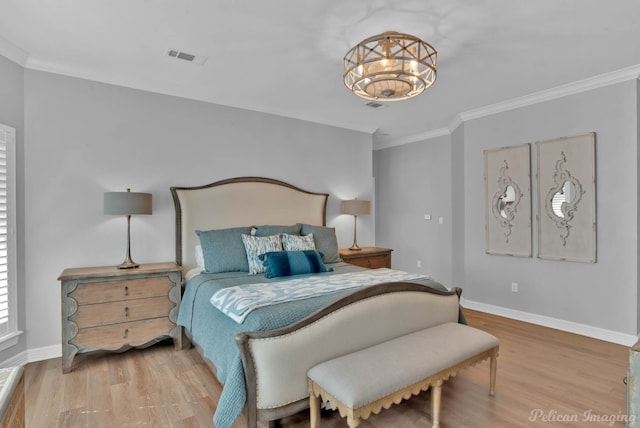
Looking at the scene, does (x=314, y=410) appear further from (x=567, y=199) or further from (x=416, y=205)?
(x=416, y=205)

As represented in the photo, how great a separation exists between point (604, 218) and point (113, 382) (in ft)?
15.7

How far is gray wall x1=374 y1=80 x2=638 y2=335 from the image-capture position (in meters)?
3.36

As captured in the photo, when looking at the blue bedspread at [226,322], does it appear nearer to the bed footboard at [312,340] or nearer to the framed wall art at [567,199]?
the bed footboard at [312,340]

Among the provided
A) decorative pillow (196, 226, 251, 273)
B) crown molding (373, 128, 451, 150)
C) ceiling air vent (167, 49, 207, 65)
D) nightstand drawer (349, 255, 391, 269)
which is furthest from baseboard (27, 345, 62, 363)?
crown molding (373, 128, 451, 150)

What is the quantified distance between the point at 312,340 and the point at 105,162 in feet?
9.06

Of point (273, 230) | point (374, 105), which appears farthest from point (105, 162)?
point (374, 105)

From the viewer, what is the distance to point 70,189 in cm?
317

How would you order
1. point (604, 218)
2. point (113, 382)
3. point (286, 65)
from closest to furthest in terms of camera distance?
1. point (113, 382)
2. point (286, 65)
3. point (604, 218)

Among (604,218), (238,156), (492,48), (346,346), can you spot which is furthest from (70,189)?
(604,218)

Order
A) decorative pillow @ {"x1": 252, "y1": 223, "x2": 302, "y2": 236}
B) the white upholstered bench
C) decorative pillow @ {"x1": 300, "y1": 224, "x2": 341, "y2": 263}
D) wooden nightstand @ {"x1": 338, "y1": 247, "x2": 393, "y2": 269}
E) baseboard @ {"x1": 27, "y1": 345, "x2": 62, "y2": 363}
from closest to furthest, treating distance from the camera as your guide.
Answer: the white upholstered bench < baseboard @ {"x1": 27, "y1": 345, "x2": 62, "y2": 363} < decorative pillow @ {"x1": 252, "y1": 223, "x2": 302, "y2": 236} < decorative pillow @ {"x1": 300, "y1": 224, "x2": 341, "y2": 263} < wooden nightstand @ {"x1": 338, "y1": 247, "x2": 393, "y2": 269}

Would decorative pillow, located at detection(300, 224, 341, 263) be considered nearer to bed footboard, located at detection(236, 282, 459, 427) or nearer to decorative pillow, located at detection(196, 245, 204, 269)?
decorative pillow, located at detection(196, 245, 204, 269)

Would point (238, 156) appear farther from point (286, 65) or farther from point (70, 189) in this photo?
point (70, 189)

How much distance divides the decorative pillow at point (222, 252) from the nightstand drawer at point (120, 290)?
16.9 inches

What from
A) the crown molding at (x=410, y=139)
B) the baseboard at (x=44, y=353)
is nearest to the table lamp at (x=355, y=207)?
the crown molding at (x=410, y=139)
